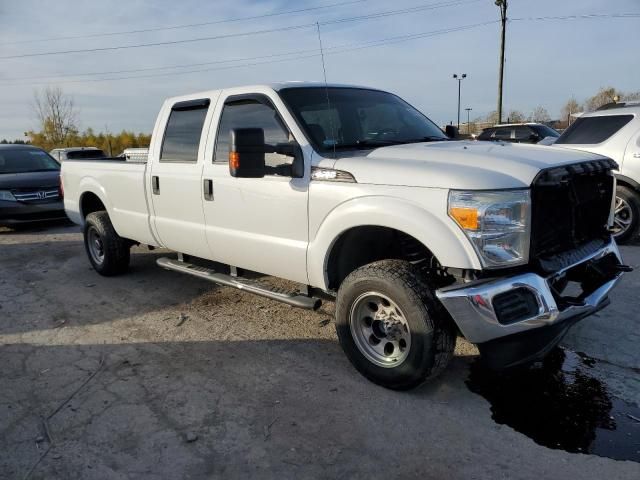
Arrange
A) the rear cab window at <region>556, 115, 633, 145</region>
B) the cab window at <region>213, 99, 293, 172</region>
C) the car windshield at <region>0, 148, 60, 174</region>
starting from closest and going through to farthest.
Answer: the cab window at <region>213, 99, 293, 172</region>, the rear cab window at <region>556, 115, 633, 145</region>, the car windshield at <region>0, 148, 60, 174</region>

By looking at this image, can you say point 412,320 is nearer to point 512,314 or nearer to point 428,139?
point 512,314

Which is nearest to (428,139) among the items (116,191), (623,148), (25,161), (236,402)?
(236,402)

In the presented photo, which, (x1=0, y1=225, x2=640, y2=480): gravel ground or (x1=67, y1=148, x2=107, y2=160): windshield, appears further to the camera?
(x1=67, y1=148, x2=107, y2=160): windshield

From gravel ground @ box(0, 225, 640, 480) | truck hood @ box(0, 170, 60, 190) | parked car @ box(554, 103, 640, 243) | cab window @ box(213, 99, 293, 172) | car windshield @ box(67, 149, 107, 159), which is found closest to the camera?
gravel ground @ box(0, 225, 640, 480)

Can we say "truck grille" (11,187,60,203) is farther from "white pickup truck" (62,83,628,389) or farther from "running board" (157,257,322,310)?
"white pickup truck" (62,83,628,389)

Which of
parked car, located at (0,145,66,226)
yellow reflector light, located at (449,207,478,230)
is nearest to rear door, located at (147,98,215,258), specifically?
yellow reflector light, located at (449,207,478,230)

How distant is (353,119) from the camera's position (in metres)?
4.19

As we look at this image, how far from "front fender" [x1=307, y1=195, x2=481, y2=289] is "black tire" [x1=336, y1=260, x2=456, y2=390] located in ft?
0.88

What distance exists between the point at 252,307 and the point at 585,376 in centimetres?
292

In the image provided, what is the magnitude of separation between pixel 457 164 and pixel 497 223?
1.60 ft

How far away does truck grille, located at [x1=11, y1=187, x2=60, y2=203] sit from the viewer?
9695 millimetres

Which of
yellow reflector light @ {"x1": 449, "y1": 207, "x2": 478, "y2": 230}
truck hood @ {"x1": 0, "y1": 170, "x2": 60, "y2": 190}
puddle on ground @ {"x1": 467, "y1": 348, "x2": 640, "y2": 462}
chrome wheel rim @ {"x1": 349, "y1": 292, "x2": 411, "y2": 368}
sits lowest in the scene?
puddle on ground @ {"x1": 467, "y1": 348, "x2": 640, "y2": 462}

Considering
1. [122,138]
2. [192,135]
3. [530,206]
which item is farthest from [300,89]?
[122,138]

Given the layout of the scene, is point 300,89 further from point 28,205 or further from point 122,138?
point 122,138
